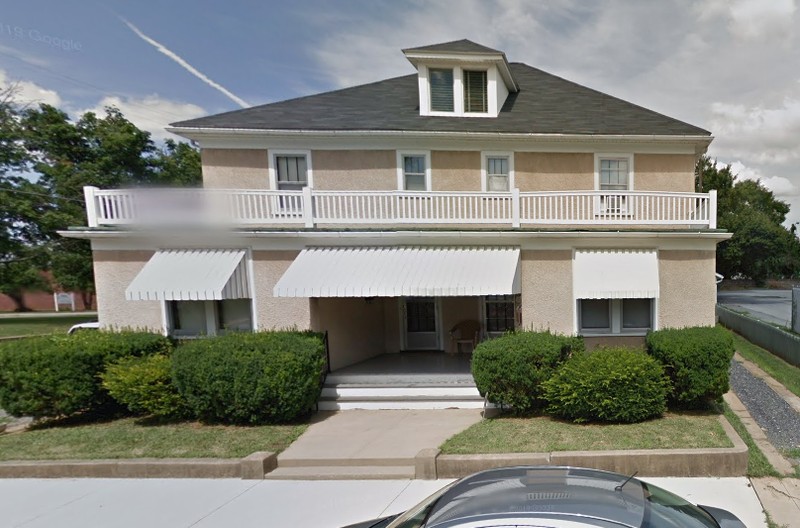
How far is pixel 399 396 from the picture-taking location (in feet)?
24.6

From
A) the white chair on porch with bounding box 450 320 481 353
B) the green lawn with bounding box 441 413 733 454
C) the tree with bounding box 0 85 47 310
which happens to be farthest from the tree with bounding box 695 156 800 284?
the tree with bounding box 0 85 47 310

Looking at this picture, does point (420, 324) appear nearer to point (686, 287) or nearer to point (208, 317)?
point (208, 317)

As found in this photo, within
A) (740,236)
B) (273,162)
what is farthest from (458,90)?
(740,236)

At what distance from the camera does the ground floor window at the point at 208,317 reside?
846 cm

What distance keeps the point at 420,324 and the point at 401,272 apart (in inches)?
137

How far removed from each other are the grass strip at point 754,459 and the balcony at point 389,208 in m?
4.30

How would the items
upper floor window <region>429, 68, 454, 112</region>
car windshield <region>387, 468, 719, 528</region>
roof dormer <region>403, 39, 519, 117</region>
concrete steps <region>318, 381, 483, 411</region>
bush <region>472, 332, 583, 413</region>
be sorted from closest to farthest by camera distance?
car windshield <region>387, 468, 719, 528</region> → bush <region>472, 332, 583, 413</region> → concrete steps <region>318, 381, 483, 411</region> → roof dormer <region>403, 39, 519, 117</region> → upper floor window <region>429, 68, 454, 112</region>

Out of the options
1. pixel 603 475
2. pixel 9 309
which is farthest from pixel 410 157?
pixel 9 309

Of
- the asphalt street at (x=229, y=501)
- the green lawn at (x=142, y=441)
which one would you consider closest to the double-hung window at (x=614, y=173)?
the asphalt street at (x=229, y=501)

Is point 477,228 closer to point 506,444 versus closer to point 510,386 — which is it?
point 510,386

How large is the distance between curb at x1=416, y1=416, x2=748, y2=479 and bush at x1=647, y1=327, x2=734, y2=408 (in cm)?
120

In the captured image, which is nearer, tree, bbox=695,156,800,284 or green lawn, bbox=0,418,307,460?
green lawn, bbox=0,418,307,460

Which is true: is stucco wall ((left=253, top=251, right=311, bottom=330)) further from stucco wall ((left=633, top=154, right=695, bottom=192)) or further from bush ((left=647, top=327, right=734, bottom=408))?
stucco wall ((left=633, top=154, right=695, bottom=192))

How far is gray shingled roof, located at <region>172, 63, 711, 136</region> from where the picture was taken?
30.8ft
